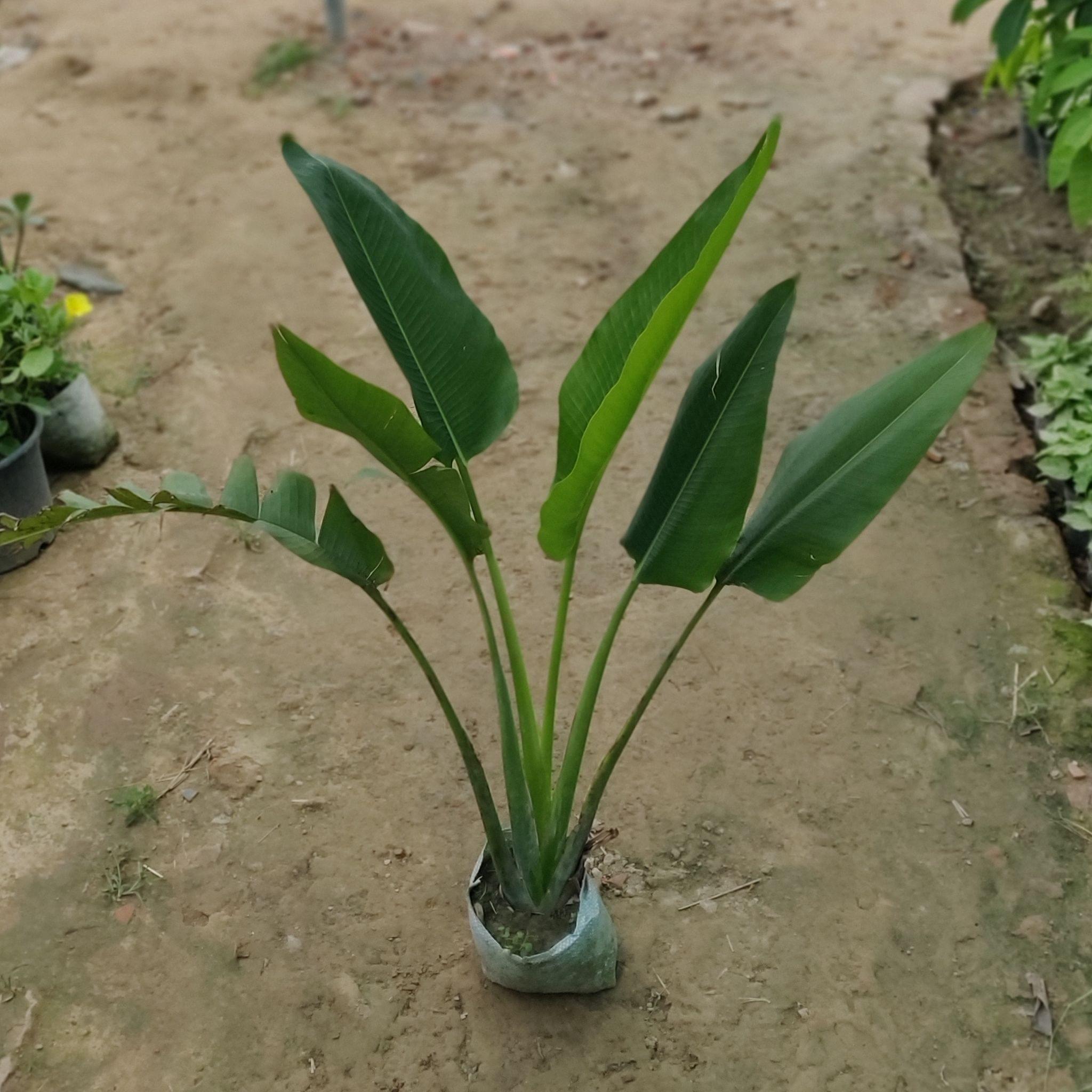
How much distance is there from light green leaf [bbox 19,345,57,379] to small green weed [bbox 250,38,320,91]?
8.73ft

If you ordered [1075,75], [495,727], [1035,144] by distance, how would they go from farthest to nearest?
[1035,144]
[1075,75]
[495,727]

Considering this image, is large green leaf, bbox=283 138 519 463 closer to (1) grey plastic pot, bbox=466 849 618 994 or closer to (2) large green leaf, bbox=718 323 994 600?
(2) large green leaf, bbox=718 323 994 600

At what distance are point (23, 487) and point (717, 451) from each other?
6.44ft

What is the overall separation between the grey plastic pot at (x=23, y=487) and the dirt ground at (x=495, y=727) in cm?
5

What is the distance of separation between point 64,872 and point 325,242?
100 inches

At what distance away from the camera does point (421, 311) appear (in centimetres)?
170

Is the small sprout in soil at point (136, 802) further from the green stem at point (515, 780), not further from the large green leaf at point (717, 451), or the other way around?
the large green leaf at point (717, 451)

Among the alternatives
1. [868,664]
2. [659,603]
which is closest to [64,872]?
[659,603]

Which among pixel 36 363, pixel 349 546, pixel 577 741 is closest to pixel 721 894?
pixel 577 741

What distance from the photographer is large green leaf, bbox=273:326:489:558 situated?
4.66 feet

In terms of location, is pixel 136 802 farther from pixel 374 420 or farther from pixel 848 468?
pixel 848 468

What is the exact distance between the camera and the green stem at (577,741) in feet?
5.79

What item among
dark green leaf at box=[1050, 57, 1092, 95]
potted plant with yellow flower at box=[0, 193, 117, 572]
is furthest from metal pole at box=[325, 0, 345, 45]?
dark green leaf at box=[1050, 57, 1092, 95]

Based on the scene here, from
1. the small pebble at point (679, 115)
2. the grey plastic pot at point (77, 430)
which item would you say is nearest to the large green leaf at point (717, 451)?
the grey plastic pot at point (77, 430)
